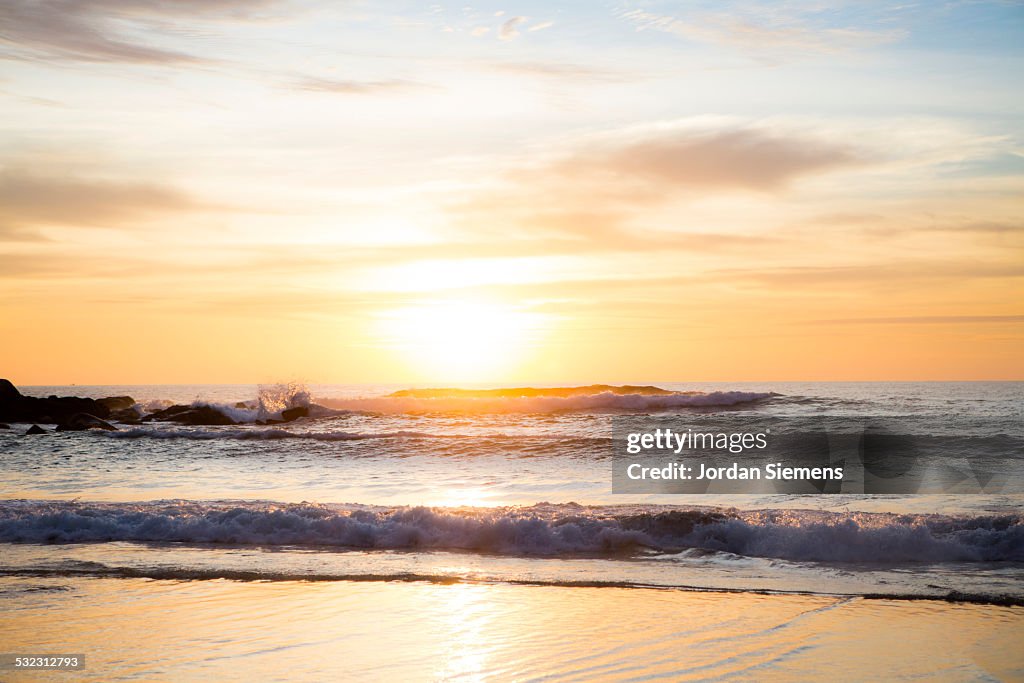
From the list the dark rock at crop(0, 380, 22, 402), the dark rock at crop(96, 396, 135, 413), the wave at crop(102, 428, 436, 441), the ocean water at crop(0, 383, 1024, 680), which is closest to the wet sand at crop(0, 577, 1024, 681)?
the ocean water at crop(0, 383, 1024, 680)

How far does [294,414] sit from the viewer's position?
140 ft

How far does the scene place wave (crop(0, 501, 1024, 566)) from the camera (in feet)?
38.1

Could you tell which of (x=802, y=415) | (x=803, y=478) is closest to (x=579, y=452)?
(x=803, y=478)

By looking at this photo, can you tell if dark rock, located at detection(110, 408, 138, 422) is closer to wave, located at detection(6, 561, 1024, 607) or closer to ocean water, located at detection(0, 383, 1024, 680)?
ocean water, located at detection(0, 383, 1024, 680)

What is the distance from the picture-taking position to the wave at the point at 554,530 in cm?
1162

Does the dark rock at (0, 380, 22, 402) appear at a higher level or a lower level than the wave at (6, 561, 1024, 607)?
higher

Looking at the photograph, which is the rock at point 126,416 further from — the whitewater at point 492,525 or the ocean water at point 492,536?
the ocean water at point 492,536

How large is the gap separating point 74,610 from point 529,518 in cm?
667

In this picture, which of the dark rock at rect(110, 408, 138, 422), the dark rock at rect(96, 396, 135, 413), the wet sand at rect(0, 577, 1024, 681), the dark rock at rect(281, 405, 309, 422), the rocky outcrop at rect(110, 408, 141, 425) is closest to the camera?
the wet sand at rect(0, 577, 1024, 681)

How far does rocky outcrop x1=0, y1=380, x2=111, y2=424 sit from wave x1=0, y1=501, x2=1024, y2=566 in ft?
104

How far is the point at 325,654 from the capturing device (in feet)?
23.1

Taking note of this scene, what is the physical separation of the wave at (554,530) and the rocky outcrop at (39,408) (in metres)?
31.6

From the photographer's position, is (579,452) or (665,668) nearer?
(665,668)

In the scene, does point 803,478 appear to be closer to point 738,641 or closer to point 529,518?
point 529,518
